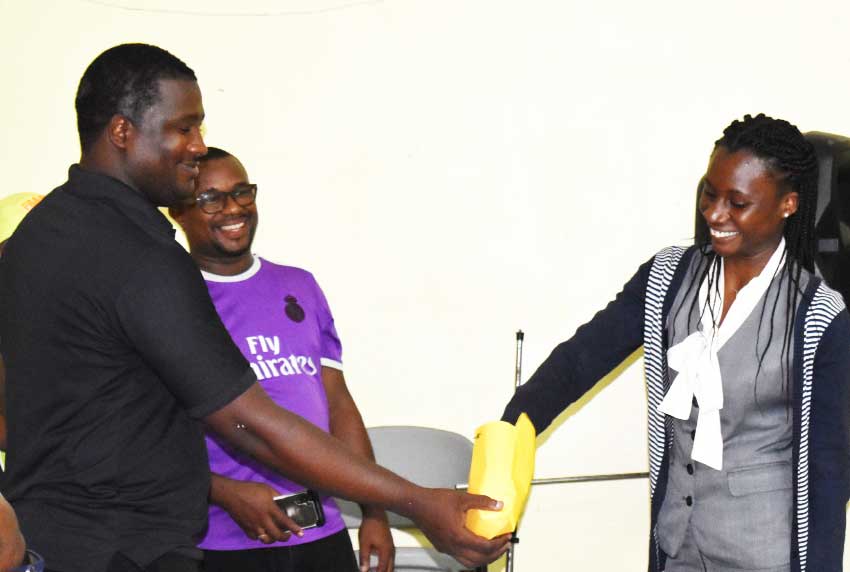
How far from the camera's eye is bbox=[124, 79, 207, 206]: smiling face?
1890 millimetres

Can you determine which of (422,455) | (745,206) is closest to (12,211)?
(422,455)

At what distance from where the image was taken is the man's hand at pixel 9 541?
4.86ft

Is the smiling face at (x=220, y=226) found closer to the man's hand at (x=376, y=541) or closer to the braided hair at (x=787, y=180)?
the man's hand at (x=376, y=541)

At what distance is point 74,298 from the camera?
1.73m

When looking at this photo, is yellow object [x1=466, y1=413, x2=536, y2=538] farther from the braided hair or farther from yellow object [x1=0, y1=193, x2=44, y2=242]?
yellow object [x1=0, y1=193, x2=44, y2=242]

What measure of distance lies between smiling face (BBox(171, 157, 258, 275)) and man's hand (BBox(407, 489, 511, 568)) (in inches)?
34.7

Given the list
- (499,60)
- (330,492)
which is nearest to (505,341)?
(499,60)

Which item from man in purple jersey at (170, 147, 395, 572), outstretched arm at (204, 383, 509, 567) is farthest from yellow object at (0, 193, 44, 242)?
outstretched arm at (204, 383, 509, 567)

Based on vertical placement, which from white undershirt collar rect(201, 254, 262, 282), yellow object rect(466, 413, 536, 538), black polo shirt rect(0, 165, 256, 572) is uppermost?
white undershirt collar rect(201, 254, 262, 282)

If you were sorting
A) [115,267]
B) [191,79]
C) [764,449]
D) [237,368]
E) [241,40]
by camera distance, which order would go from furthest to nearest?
[241,40], [764,449], [191,79], [237,368], [115,267]

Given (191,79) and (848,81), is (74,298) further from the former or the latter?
(848,81)

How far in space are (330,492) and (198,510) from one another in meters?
0.28

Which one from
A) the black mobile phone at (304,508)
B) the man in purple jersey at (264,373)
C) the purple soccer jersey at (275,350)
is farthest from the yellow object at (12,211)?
the black mobile phone at (304,508)

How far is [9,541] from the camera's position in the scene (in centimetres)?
150
